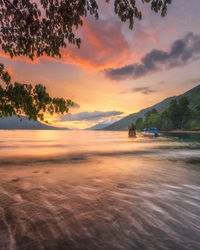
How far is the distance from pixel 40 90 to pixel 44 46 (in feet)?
7.54

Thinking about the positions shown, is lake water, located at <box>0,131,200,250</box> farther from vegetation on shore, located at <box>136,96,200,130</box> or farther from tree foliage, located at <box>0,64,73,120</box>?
vegetation on shore, located at <box>136,96,200,130</box>

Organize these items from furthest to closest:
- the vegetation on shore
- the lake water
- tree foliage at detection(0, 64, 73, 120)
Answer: the vegetation on shore → tree foliage at detection(0, 64, 73, 120) → the lake water

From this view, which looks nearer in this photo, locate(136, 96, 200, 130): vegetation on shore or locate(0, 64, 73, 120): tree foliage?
locate(0, 64, 73, 120): tree foliage

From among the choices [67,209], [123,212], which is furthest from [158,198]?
[67,209]

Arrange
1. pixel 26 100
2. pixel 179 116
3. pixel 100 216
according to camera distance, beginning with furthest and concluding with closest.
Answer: pixel 179 116, pixel 26 100, pixel 100 216

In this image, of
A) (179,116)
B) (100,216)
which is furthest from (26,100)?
(179,116)

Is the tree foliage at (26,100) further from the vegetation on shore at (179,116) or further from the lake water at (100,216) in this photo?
the vegetation on shore at (179,116)

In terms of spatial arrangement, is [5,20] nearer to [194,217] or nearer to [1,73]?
[1,73]

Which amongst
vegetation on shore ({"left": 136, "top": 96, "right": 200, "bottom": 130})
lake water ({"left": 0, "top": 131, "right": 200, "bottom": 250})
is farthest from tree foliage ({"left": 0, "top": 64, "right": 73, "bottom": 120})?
vegetation on shore ({"left": 136, "top": 96, "right": 200, "bottom": 130})

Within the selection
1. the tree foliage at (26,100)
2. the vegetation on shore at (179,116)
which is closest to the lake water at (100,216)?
the tree foliage at (26,100)

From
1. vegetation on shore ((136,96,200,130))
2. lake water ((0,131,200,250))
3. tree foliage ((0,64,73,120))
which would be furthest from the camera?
vegetation on shore ((136,96,200,130))

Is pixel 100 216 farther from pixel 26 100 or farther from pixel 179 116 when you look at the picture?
pixel 179 116

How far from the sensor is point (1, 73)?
20.8 feet

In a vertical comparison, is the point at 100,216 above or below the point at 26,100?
below
